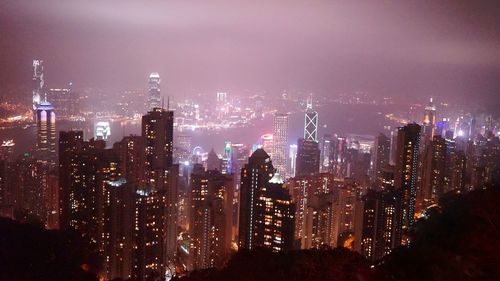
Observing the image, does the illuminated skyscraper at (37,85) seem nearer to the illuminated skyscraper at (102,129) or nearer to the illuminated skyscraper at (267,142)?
the illuminated skyscraper at (102,129)

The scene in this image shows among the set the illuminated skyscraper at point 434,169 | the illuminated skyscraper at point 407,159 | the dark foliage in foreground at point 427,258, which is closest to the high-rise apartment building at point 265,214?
the illuminated skyscraper at point 407,159

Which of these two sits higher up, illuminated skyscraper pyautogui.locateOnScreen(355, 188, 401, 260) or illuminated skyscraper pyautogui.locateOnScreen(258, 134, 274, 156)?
illuminated skyscraper pyautogui.locateOnScreen(258, 134, 274, 156)

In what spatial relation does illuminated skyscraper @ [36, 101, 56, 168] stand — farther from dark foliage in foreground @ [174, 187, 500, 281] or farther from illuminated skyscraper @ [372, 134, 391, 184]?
dark foliage in foreground @ [174, 187, 500, 281]

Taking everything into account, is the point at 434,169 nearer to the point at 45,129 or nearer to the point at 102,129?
the point at 102,129

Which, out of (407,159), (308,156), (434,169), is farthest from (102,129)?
(434,169)

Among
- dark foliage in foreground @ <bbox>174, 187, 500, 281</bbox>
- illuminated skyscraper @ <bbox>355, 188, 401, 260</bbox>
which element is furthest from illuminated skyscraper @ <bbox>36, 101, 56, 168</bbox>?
dark foliage in foreground @ <bbox>174, 187, 500, 281</bbox>

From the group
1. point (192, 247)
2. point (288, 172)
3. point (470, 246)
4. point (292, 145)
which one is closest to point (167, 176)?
point (192, 247)
